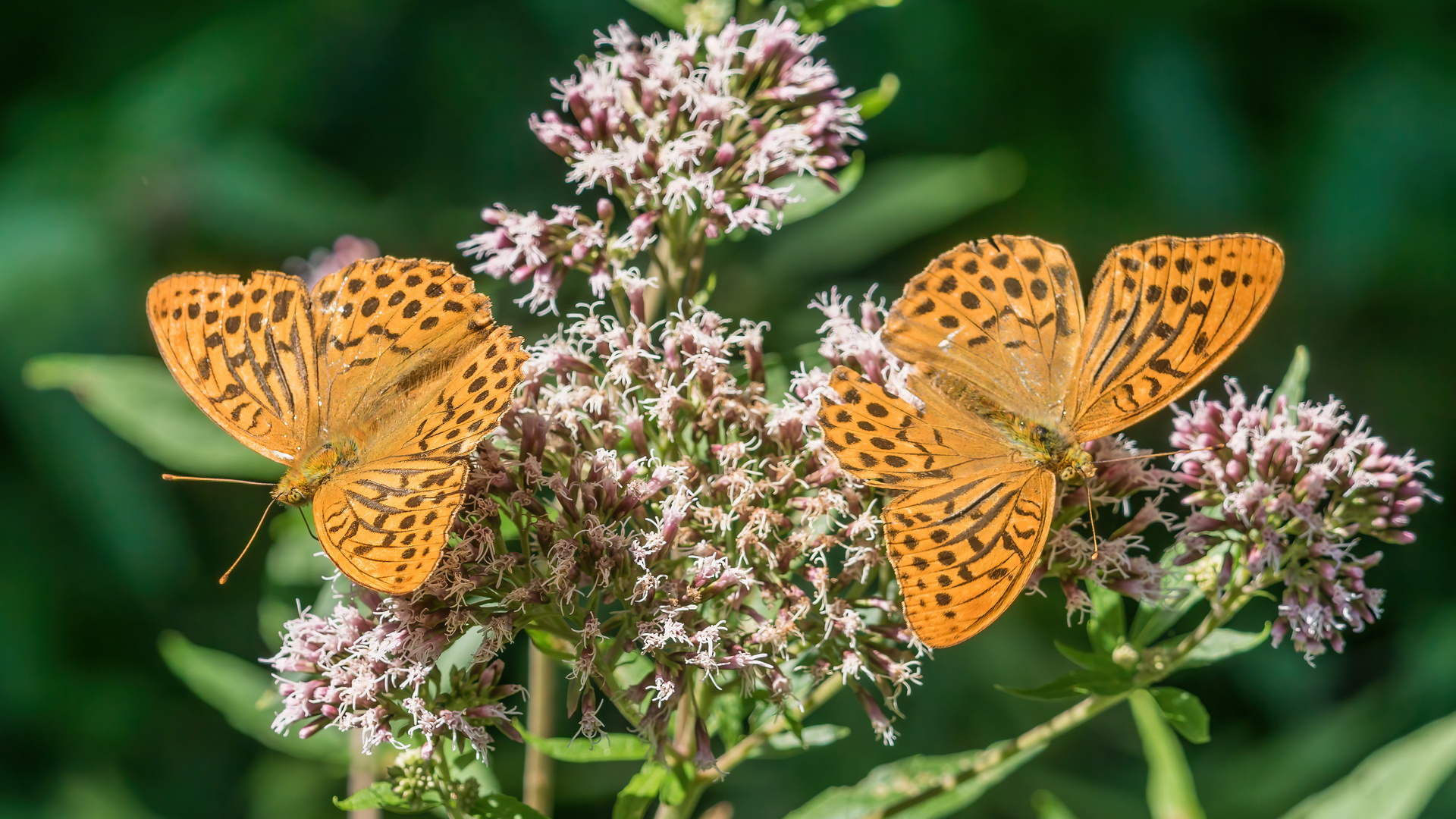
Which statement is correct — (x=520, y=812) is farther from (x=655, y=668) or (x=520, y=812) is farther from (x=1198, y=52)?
(x=1198, y=52)

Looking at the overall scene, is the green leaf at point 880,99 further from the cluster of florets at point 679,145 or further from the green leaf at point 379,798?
the green leaf at point 379,798

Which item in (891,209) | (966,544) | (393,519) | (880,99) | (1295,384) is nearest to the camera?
(393,519)

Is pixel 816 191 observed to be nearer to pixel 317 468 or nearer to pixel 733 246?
pixel 317 468

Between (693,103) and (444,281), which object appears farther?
(693,103)

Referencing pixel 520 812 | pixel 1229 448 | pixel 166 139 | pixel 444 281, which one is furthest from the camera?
pixel 166 139

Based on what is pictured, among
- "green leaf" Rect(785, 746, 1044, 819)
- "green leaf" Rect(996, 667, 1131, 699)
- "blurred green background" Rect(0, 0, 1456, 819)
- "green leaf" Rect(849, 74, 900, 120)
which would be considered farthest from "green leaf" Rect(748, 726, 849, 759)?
"blurred green background" Rect(0, 0, 1456, 819)

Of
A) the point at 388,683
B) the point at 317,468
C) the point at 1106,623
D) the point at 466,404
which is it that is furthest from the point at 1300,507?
the point at 317,468

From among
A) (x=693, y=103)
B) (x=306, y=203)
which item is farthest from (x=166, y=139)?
(x=693, y=103)
